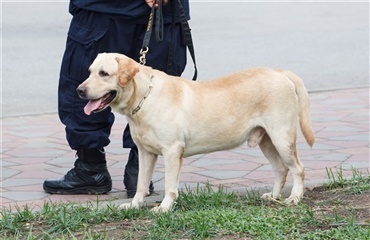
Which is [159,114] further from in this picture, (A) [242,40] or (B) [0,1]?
(B) [0,1]

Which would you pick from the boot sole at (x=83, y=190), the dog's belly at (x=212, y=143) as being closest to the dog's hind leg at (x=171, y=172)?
the dog's belly at (x=212, y=143)

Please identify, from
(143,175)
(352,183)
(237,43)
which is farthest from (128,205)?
(237,43)

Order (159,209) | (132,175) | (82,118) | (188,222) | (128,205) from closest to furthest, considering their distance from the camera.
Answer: (188,222) → (159,209) → (128,205) → (82,118) → (132,175)

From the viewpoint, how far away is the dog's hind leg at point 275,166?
Result: 527 centimetres

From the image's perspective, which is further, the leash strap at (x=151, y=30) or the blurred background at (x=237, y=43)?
the blurred background at (x=237, y=43)

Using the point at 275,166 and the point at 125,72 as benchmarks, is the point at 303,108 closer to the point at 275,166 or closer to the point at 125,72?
the point at 275,166

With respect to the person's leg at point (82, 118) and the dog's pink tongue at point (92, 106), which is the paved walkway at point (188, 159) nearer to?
the person's leg at point (82, 118)

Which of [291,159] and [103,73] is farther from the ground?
[103,73]

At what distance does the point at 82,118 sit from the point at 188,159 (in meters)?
1.42

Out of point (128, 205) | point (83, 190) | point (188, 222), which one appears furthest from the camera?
point (83, 190)

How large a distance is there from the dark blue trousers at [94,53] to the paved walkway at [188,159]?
44cm

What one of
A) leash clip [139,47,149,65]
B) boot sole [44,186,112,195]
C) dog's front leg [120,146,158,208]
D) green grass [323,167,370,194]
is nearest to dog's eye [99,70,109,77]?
leash clip [139,47,149,65]

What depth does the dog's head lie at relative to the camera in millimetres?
4621

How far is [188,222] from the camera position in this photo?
14.5 feet
